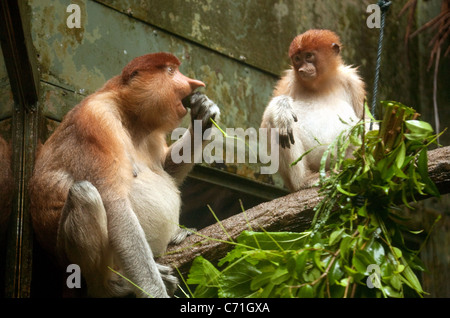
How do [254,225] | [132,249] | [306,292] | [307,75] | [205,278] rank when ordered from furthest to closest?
[307,75]
[254,225]
[132,249]
[205,278]
[306,292]

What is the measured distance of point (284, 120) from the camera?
5.95 metres

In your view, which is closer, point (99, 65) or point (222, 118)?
point (99, 65)

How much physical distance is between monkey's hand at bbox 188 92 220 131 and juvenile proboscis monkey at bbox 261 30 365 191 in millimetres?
717

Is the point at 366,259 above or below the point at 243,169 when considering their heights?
below

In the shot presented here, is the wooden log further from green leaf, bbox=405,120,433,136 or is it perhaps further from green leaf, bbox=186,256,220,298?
green leaf, bbox=405,120,433,136

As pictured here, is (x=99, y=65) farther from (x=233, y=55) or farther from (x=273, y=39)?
(x=273, y=39)

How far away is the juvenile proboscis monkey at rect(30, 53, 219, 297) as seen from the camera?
4.73 m

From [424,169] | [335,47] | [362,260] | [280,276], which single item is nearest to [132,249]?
[280,276]

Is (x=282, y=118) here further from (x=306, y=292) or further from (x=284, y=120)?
(x=306, y=292)

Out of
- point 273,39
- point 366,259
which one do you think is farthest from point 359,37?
point 366,259

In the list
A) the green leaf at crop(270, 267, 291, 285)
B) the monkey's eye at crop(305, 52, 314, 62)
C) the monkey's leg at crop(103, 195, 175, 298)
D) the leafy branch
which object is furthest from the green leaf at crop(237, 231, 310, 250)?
the monkey's eye at crop(305, 52, 314, 62)

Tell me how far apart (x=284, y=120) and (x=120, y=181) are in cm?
187

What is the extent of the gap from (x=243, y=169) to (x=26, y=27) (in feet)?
12.2

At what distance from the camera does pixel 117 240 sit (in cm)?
471
